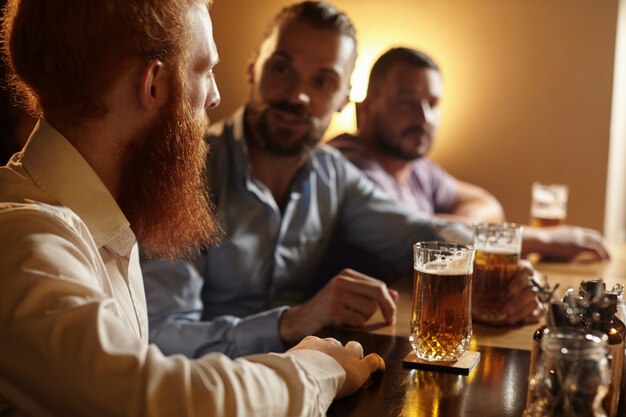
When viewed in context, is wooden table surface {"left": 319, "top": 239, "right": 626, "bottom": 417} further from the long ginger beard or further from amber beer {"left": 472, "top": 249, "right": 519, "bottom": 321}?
the long ginger beard

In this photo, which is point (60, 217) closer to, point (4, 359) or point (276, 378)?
point (4, 359)

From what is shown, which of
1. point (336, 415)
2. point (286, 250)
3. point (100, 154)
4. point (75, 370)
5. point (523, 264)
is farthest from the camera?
point (286, 250)

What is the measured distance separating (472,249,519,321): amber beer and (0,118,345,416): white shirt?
0.70 m

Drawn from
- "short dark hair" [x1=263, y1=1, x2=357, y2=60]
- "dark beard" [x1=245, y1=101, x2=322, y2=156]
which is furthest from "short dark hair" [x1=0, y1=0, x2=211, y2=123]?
"short dark hair" [x1=263, y1=1, x2=357, y2=60]

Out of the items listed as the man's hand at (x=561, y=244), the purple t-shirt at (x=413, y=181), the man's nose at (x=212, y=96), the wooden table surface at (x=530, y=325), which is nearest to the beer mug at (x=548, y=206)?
the wooden table surface at (x=530, y=325)

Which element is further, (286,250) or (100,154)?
(286,250)

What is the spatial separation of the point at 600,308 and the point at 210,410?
54 cm

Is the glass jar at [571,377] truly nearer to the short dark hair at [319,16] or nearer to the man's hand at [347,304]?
the man's hand at [347,304]

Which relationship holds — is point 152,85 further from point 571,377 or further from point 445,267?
point 571,377

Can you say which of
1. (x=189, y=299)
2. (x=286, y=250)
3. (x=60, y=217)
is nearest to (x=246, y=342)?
(x=189, y=299)

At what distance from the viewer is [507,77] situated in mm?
4051

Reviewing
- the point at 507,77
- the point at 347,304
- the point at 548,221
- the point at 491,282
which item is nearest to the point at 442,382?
the point at 347,304

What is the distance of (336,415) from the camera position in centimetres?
104

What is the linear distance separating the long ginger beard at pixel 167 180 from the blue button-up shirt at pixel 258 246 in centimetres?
42
